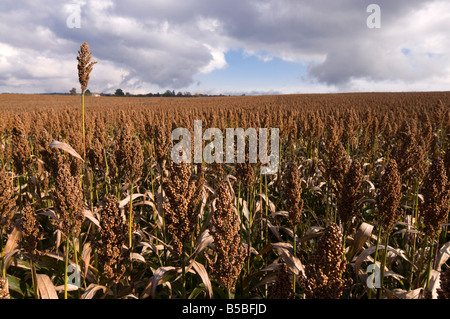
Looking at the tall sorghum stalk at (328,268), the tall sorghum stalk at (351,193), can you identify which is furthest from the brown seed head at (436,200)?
the tall sorghum stalk at (328,268)

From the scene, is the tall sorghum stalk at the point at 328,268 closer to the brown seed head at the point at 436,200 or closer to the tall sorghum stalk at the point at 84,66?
the brown seed head at the point at 436,200

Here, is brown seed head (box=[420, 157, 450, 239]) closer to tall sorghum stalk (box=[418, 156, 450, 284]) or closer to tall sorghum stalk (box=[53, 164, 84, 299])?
tall sorghum stalk (box=[418, 156, 450, 284])

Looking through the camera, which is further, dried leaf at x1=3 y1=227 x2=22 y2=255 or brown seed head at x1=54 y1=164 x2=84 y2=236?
dried leaf at x1=3 y1=227 x2=22 y2=255

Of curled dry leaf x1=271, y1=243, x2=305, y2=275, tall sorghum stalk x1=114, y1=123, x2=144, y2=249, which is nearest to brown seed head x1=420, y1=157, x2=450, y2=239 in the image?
curled dry leaf x1=271, y1=243, x2=305, y2=275

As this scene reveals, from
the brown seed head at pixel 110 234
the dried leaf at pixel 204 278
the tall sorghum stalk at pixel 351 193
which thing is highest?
the tall sorghum stalk at pixel 351 193

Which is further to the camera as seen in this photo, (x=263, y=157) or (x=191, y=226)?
(x=263, y=157)

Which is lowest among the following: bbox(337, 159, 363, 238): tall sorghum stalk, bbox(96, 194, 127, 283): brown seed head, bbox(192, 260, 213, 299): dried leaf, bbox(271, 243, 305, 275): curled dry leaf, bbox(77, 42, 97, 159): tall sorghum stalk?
bbox(192, 260, 213, 299): dried leaf

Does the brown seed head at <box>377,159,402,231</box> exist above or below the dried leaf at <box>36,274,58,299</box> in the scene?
above

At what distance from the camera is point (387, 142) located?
5.46 meters

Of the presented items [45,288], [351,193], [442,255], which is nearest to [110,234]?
[45,288]

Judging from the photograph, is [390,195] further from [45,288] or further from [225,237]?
[45,288]
